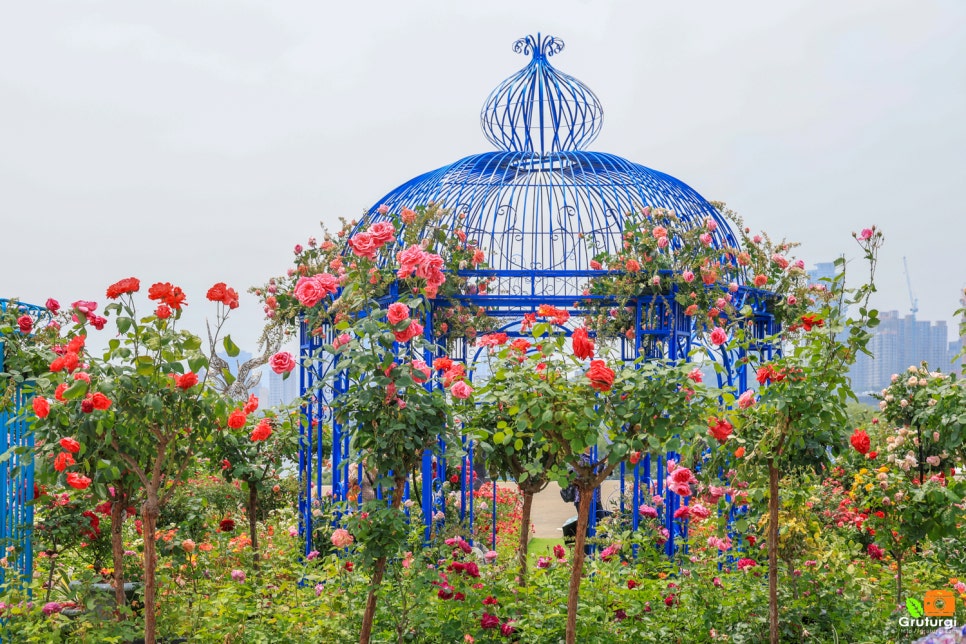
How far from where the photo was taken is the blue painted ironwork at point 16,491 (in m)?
5.64

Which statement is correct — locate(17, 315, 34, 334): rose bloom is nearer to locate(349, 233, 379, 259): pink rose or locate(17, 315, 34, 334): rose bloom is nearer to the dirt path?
locate(349, 233, 379, 259): pink rose

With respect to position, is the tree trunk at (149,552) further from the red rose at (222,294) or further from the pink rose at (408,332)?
the pink rose at (408,332)

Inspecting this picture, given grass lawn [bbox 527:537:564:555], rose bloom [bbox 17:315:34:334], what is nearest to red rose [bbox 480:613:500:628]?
rose bloom [bbox 17:315:34:334]

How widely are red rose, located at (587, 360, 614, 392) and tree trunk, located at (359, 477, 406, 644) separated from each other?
1.16 metres

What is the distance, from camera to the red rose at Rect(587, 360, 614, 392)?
4121mm

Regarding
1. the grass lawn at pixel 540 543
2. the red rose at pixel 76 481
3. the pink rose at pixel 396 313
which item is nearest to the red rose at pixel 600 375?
the pink rose at pixel 396 313

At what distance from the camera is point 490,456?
486 cm

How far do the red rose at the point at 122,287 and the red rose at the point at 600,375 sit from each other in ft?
7.57

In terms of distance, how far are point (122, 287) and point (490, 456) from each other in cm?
212

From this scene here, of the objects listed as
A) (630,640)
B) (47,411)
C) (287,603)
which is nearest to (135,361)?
(47,411)

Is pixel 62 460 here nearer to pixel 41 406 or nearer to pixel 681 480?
pixel 41 406

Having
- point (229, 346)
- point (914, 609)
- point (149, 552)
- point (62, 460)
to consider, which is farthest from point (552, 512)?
point (62, 460)

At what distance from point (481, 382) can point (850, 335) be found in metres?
2.03

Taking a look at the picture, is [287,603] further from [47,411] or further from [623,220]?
[623,220]
